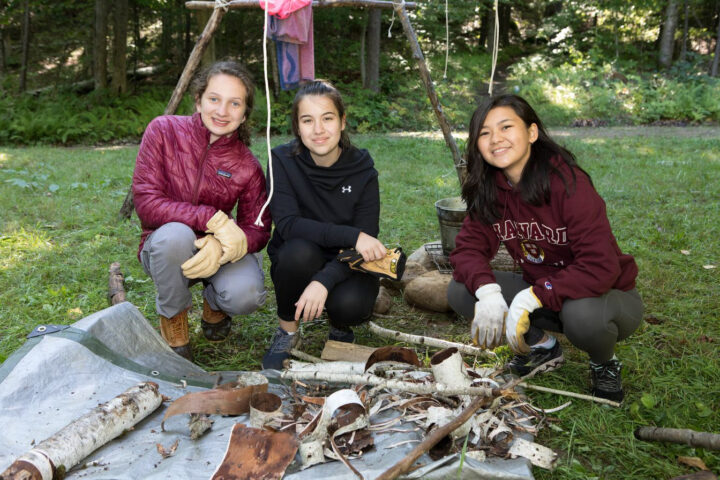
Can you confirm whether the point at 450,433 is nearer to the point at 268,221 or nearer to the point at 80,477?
the point at 80,477

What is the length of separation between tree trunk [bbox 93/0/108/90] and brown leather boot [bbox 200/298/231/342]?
971cm

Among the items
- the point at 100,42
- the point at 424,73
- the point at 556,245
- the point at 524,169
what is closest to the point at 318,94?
the point at 524,169

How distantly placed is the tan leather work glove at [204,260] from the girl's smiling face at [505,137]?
118 centimetres

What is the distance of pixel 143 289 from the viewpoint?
3.43 meters

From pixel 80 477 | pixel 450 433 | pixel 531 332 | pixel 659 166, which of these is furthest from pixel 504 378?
pixel 659 166

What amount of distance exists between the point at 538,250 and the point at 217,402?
1364 mm

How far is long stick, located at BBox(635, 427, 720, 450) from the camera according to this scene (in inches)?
67.8

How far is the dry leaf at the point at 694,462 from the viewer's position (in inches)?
68.4

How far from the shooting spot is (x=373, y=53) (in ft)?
38.0

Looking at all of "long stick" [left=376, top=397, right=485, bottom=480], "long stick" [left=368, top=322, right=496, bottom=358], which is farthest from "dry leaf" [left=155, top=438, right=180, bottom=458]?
"long stick" [left=368, top=322, right=496, bottom=358]

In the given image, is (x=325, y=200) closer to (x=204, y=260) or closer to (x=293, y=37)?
(x=204, y=260)

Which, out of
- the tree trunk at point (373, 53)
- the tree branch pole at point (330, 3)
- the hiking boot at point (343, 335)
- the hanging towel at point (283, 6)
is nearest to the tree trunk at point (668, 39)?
the tree trunk at point (373, 53)

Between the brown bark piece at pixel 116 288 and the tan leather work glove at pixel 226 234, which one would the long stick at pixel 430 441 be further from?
the brown bark piece at pixel 116 288

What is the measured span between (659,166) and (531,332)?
4.96 meters
